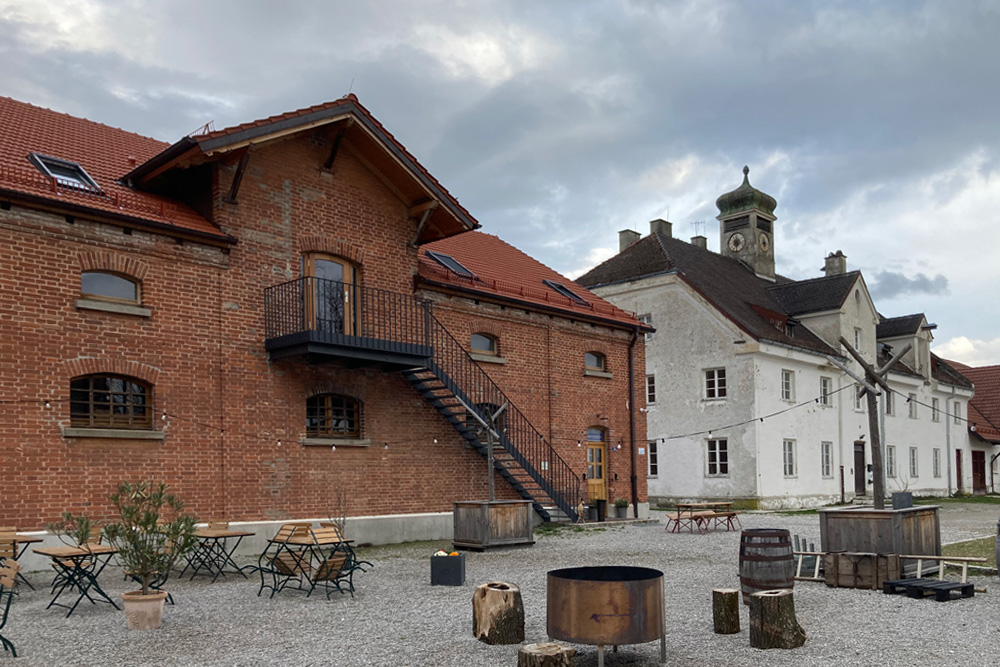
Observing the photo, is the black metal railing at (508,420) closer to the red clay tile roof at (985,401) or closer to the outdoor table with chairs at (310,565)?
the outdoor table with chairs at (310,565)

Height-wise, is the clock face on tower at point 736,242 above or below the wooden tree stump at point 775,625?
above

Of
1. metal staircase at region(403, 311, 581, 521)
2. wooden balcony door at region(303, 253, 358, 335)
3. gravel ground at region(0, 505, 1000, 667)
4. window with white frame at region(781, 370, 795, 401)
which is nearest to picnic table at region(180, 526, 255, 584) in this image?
gravel ground at region(0, 505, 1000, 667)

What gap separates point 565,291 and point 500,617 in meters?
16.0

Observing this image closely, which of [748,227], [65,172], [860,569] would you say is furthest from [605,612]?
[748,227]

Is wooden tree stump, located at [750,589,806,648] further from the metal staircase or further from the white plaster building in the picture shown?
the white plaster building

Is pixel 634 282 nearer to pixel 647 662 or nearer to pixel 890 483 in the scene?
pixel 890 483

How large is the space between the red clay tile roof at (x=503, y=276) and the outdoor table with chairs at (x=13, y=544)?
28.4 feet

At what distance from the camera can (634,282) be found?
3059 cm

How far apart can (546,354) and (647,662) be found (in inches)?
550

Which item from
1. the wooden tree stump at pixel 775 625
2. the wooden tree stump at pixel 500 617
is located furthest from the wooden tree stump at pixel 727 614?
the wooden tree stump at pixel 500 617

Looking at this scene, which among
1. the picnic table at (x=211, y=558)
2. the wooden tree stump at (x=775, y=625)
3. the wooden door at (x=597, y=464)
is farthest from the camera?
the wooden door at (x=597, y=464)

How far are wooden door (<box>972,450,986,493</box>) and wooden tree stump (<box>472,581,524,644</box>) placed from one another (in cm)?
4153

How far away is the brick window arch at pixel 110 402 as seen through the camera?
13305 mm

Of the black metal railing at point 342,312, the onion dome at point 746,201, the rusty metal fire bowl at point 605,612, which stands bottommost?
the rusty metal fire bowl at point 605,612
